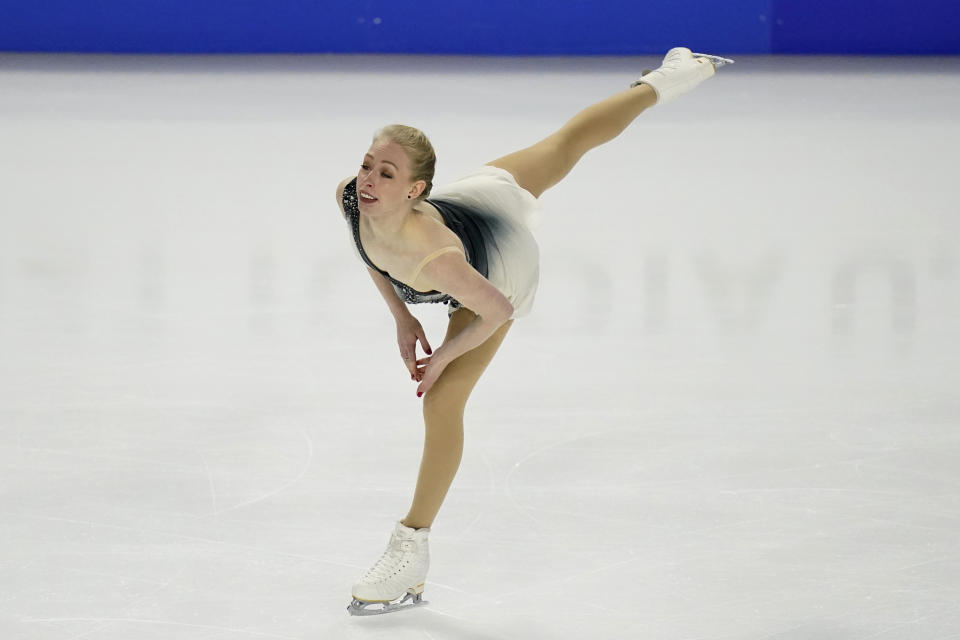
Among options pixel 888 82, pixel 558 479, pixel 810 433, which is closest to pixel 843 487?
pixel 810 433

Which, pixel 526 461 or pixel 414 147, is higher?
pixel 414 147

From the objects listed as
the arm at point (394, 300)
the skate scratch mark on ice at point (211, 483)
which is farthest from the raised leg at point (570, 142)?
the skate scratch mark on ice at point (211, 483)

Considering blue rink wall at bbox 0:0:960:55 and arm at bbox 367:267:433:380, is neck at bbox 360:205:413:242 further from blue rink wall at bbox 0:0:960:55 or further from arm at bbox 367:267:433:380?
blue rink wall at bbox 0:0:960:55

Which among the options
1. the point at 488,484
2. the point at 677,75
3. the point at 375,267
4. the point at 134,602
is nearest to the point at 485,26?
the point at 677,75

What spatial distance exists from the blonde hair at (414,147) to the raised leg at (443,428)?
0.31 m

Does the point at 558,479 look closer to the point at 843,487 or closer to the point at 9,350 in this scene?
the point at 843,487

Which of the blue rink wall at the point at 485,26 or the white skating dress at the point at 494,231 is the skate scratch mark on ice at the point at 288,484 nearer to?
the white skating dress at the point at 494,231

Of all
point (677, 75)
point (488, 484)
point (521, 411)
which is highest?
point (677, 75)

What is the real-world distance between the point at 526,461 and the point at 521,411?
1.10ft

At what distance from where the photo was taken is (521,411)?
3205 millimetres

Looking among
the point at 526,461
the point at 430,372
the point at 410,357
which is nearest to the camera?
the point at 430,372

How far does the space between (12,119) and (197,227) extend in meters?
3.10

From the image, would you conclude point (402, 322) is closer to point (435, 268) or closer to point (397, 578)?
point (435, 268)

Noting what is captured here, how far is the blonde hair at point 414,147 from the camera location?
2.09m
